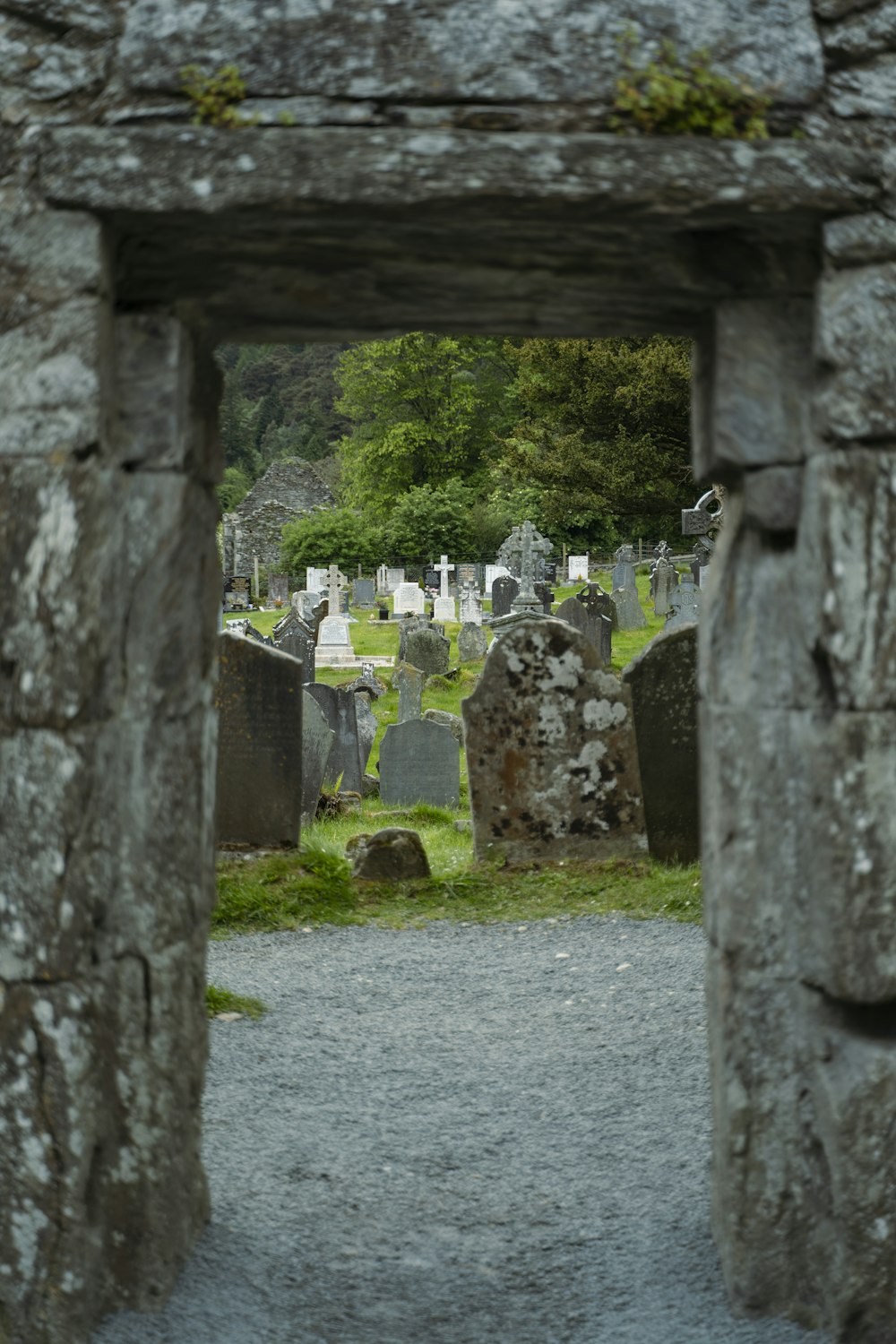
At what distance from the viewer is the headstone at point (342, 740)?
35.4 ft

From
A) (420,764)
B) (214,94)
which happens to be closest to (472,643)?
(420,764)

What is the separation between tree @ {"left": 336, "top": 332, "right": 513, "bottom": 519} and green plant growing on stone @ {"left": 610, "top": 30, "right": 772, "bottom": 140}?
1557 inches

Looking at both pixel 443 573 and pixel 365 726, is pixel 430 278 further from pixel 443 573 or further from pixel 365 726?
pixel 443 573

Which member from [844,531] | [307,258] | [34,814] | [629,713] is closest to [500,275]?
[307,258]

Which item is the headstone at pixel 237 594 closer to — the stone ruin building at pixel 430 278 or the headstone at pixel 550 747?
the headstone at pixel 550 747

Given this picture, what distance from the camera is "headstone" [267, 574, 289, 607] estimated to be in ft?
103

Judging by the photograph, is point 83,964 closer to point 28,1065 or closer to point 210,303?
point 28,1065

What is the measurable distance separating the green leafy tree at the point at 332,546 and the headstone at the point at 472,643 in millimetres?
15032

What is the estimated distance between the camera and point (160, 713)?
133 inches

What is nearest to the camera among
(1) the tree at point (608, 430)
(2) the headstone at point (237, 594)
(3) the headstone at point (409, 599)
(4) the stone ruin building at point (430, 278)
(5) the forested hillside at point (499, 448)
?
(4) the stone ruin building at point (430, 278)

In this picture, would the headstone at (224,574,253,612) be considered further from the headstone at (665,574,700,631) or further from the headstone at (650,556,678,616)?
the headstone at (665,574,700,631)

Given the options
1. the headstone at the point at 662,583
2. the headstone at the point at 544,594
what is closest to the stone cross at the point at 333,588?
the headstone at the point at 544,594

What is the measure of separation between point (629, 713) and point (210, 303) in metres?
5.07

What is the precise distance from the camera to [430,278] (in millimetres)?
3371
